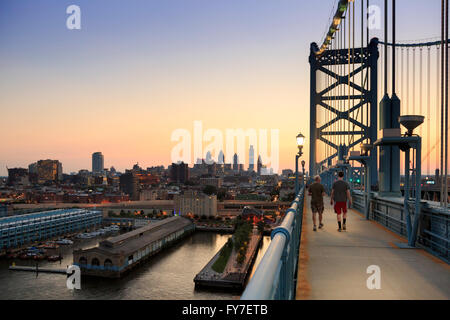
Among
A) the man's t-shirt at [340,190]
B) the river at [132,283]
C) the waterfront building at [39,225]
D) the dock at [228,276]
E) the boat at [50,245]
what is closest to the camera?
the man's t-shirt at [340,190]

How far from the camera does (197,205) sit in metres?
85.5

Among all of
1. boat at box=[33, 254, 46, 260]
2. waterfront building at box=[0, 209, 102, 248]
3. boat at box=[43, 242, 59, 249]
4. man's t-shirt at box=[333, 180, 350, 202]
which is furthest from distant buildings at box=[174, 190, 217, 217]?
man's t-shirt at box=[333, 180, 350, 202]

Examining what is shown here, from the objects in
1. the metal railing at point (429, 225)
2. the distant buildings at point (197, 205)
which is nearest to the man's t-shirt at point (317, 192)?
the metal railing at point (429, 225)

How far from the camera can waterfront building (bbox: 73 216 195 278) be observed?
124 feet

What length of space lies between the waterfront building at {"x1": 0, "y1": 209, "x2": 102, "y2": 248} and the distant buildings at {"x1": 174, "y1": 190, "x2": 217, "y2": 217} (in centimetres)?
2234

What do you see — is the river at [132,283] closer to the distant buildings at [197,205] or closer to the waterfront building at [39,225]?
the waterfront building at [39,225]

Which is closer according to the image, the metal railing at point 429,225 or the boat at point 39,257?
the metal railing at point 429,225

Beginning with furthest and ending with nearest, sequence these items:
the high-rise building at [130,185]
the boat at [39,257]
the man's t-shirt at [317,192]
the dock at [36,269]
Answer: the high-rise building at [130,185]
the boat at [39,257]
the dock at [36,269]
the man's t-shirt at [317,192]

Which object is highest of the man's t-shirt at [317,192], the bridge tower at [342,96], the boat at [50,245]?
the bridge tower at [342,96]

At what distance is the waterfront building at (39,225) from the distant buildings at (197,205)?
22.3 m

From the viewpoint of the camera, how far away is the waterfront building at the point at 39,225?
168ft

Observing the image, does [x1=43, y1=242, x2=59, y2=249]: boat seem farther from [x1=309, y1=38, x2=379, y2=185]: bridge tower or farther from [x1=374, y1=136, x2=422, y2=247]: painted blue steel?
[x1=374, y1=136, x2=422, y2=247]: painted blue steel
